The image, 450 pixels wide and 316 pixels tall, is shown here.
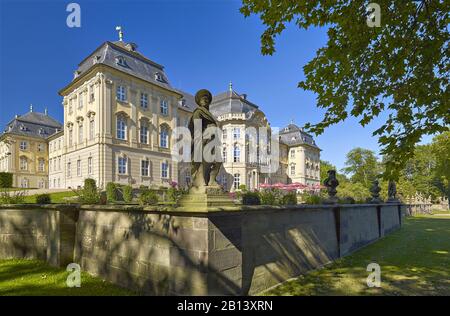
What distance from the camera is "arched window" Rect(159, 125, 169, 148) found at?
35459 mm

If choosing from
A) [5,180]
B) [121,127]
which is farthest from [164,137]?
[5,180]

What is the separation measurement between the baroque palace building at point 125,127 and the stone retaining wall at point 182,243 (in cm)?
2248

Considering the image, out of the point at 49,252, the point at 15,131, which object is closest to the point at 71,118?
the point at 15,131

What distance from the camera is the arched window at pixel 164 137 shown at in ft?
116

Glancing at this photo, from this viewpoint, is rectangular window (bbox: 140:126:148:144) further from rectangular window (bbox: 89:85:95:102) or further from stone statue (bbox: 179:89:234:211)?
stone statue (bbox: 179:89:234:211)

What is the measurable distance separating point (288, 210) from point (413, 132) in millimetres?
3011

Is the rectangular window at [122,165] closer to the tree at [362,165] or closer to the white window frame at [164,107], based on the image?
the white window frame at [164,107]

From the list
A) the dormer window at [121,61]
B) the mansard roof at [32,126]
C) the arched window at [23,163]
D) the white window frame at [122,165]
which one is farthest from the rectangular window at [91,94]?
the arched window at [23,163]

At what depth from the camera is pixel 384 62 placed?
5.64 meters

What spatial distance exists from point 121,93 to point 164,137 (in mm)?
8139

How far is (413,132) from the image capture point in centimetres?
461

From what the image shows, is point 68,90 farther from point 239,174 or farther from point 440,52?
point 440,52

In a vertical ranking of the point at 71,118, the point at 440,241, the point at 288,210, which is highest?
the point at 71,118

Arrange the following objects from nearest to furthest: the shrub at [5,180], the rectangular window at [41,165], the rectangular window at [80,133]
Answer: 1. the shrub at [5,180]
2. the rectangular window at [80,133]
3. the rectangular window at [41,165]
